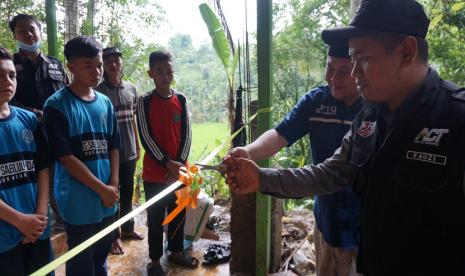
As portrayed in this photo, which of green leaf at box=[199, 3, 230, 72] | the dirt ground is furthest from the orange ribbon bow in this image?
the dirt ground

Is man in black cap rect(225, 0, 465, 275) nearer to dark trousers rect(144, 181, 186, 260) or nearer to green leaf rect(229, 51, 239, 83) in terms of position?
green leaf rect(229, 51, 239, 83)

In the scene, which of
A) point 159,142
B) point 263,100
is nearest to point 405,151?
point 263,100

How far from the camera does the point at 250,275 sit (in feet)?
10.8

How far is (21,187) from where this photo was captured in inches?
80.3

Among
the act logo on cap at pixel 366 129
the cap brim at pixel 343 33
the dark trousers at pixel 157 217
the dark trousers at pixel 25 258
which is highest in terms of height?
the cap brim at pixel 343 33

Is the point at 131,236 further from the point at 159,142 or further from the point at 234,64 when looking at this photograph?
the point at 234,64

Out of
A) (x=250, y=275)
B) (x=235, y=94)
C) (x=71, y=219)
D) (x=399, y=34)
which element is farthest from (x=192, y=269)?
(x=399, y=34)

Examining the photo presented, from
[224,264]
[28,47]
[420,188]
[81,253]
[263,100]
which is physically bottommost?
[224,264]

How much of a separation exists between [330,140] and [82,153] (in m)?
1.62

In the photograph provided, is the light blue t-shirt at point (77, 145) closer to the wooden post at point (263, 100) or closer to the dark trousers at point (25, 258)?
the dark trousers at point (25, 258)

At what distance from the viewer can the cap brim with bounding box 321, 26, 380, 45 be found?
1.36m

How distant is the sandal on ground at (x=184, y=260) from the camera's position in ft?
11.6

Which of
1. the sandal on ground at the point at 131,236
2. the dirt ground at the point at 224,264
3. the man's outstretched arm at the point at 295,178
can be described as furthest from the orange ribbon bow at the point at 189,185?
the sandal on ground at the point at 131,236

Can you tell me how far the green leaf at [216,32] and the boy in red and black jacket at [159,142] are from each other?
0.57 m
